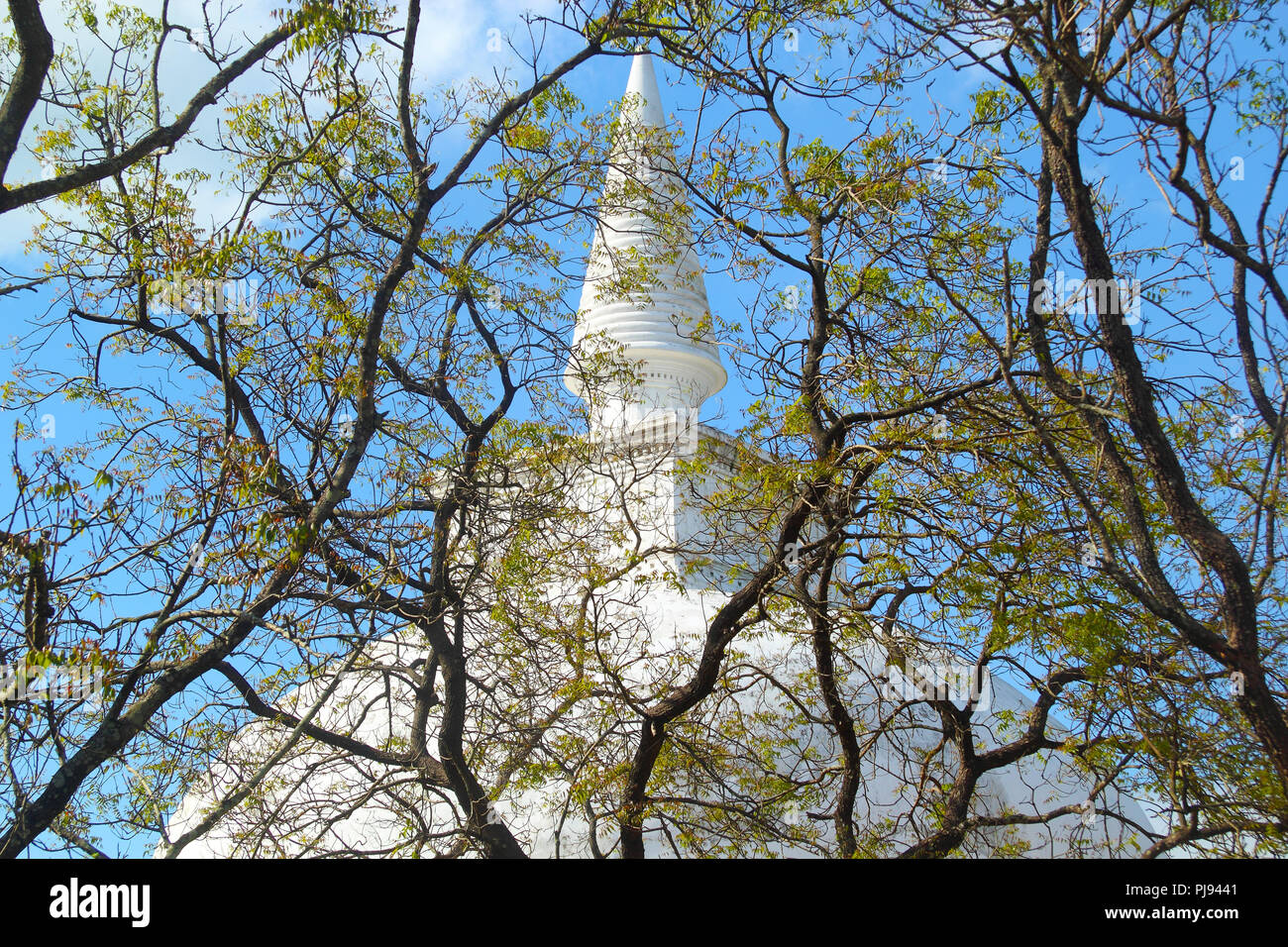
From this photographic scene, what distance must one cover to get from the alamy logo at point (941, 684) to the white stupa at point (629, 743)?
2.4 inches

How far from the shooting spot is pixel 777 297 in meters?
8.02

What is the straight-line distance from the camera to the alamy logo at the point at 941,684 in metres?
7.47
